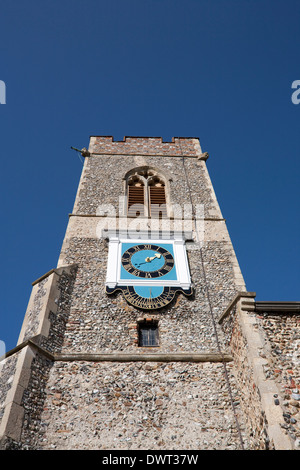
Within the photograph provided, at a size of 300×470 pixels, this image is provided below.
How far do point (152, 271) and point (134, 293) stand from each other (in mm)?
994

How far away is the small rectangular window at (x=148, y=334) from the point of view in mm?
9273

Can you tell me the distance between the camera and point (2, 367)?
26.5 ft

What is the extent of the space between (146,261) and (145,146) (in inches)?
357

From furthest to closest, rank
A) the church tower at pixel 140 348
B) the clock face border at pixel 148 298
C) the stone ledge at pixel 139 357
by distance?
the clock face border at pixel 148 298 → the stone ledge at pixel 139 357 → the church tower at pixel 140 348

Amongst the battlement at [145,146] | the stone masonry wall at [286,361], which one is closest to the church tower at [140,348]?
the stone masonry wall at [286,361]

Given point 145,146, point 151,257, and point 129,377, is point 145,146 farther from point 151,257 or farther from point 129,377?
point 129,377

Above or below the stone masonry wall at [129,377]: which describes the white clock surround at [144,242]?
above

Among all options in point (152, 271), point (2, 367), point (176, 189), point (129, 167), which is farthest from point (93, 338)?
point (129, 167)

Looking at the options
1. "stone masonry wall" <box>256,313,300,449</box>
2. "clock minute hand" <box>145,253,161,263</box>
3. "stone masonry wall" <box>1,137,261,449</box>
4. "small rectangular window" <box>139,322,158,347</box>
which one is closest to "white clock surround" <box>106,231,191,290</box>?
"stone masonry wall" <box>1,137,261,449</box>

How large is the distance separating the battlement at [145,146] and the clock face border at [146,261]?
7433 mm

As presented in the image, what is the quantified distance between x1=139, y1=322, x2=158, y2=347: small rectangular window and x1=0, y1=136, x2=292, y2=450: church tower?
3cm

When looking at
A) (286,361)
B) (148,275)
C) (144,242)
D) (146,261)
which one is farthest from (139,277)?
(286,361)

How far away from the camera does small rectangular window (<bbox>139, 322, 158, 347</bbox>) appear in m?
9.27

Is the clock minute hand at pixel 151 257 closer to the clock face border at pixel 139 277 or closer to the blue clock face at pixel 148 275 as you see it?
the blue clock face at pixel 148 275
